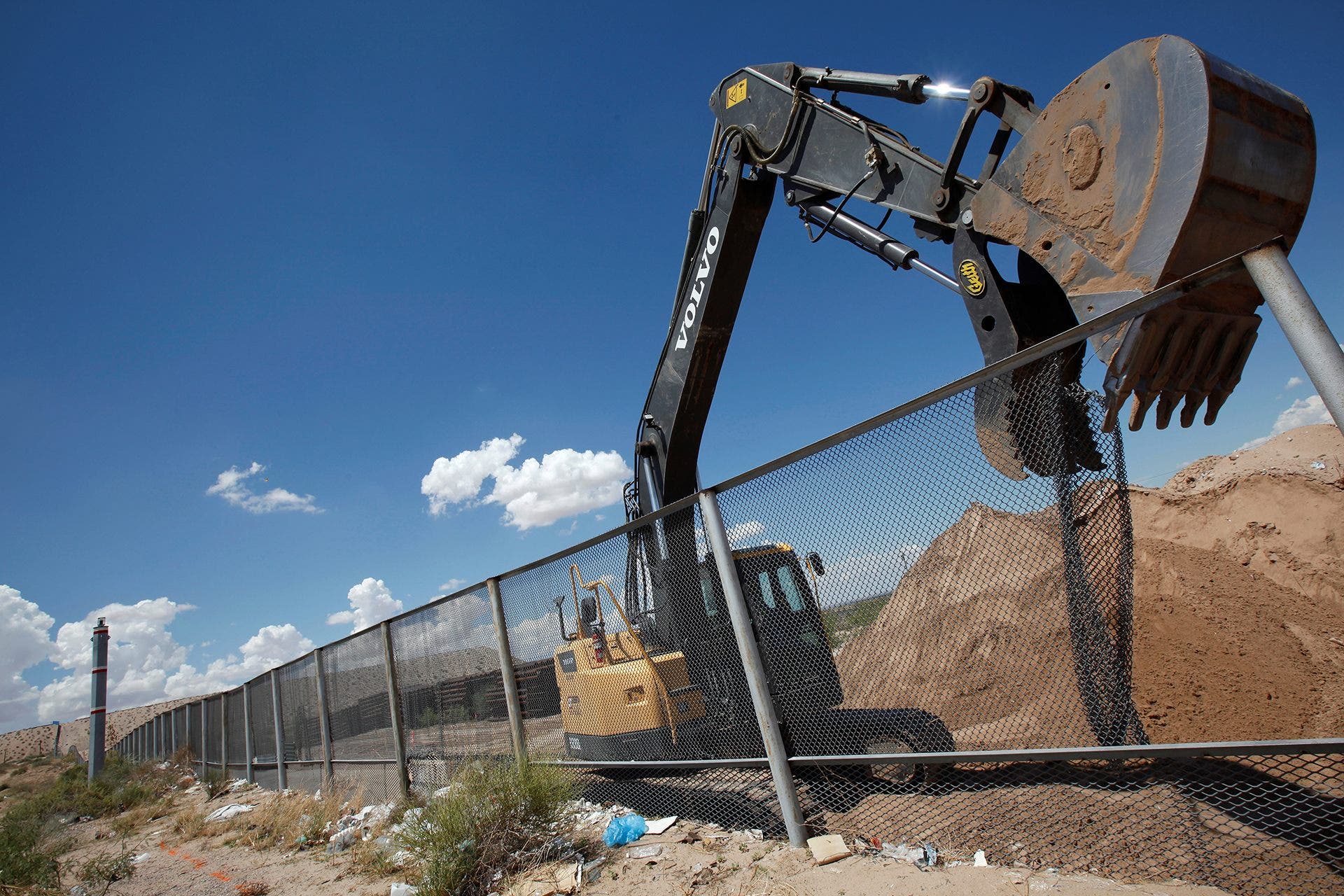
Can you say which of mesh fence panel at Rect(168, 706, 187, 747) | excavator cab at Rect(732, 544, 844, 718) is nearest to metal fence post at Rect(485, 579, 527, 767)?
excavator cab at Rect(732, 544, 844, 718)

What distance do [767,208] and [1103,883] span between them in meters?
4.84

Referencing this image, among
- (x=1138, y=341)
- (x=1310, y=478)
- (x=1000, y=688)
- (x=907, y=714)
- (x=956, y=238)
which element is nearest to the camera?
(x=1138, y=341)

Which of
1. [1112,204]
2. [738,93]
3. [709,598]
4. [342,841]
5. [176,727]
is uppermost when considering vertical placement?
[738,93]

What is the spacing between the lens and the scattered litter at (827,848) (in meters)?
3.24

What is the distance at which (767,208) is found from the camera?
18.8 feet

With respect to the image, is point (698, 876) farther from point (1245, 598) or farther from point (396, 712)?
point (1245, 598)

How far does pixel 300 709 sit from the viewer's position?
9477 mm

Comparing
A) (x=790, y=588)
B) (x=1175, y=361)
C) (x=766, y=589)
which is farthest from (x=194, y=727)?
(x=1175, y=361)

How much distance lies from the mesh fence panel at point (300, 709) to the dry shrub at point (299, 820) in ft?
3.21

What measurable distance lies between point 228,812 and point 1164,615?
11315 mm

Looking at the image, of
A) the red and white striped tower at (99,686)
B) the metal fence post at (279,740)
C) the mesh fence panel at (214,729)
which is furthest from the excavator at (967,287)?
the red and white striped tower at (99,686)

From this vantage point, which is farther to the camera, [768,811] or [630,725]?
[630,725]

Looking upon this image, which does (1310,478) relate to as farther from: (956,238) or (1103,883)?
(1103,883)

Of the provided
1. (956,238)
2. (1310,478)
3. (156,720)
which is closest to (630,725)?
Result: (956,238)
